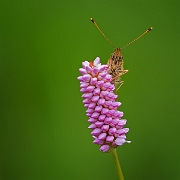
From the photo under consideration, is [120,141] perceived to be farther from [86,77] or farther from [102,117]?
[86,77]

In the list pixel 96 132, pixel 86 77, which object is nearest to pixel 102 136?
pixel 96 132

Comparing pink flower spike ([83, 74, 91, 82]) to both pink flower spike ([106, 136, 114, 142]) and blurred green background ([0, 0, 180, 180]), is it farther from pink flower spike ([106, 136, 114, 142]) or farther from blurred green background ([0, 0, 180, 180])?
blurred green background ([0, 0, 180, 180])

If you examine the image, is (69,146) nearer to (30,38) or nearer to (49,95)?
(49,95)

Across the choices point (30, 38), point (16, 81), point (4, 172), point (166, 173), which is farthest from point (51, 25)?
point (166, 173)

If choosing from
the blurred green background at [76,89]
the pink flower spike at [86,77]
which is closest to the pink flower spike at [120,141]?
the pink flower spike at [86,77]

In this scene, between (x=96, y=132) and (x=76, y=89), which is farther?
(x=76, y=89)

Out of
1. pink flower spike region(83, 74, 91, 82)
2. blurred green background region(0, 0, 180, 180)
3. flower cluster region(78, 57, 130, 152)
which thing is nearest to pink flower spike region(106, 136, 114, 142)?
flower cluster region(78, 57, 130, 152)
